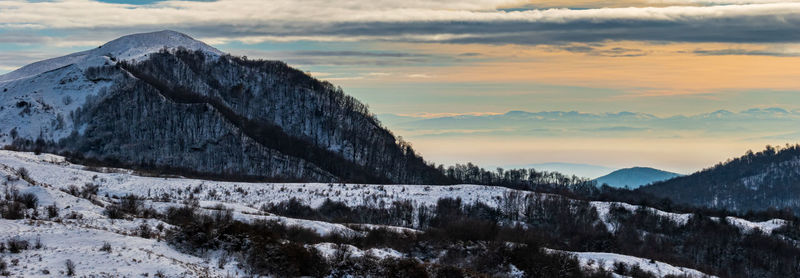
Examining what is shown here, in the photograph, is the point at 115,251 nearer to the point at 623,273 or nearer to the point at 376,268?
the point at 376,268

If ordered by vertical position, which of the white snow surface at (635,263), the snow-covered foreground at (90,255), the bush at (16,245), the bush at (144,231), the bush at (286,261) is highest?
the bush at (16,245)

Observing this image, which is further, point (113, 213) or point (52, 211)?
point (113, 213)

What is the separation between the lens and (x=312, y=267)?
34.5 metres

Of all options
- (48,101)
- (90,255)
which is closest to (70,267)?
(90,255)

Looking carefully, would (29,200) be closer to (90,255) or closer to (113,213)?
(113,213)

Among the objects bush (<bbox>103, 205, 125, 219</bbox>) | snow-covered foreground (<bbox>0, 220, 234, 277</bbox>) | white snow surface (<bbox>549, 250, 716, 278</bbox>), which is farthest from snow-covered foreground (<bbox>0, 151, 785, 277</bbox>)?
bush (<bbox>103, 205, 125, 219</bbox>)

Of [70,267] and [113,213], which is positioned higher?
[70,267]

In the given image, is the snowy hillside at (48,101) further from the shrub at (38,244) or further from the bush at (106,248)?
the bush at (106,248)

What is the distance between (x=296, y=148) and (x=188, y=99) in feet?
111

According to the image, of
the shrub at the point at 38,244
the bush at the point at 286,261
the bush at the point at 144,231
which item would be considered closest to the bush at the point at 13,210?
the shrub at the point at 38,244

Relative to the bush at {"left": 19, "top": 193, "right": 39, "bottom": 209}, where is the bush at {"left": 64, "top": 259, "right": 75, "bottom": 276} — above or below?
below

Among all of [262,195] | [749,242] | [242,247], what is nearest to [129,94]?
[262,195]

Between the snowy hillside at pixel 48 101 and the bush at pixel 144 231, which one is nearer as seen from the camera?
the bush at pixel 144 231

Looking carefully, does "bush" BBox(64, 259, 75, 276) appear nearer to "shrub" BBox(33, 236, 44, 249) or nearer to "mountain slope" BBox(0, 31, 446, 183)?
"shrub" BBox(33, 236, 44, 249)
